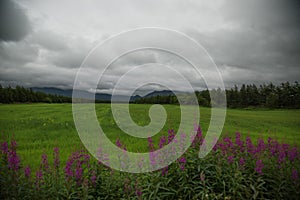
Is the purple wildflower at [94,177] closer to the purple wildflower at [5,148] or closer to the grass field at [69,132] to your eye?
the purple wildflower at [5,148]

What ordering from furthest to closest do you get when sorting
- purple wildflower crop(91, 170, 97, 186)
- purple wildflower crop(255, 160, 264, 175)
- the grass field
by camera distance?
the grass field < purple wildflower crop(91, 170, 97, 186) < purple wildflower crop(255, 160, 264, 175)

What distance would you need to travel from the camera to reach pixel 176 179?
13.2ft

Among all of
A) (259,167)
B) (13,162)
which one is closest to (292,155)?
(259,167)

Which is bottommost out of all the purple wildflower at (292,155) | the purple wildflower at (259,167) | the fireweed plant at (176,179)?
the fireweed plant at (176,179)

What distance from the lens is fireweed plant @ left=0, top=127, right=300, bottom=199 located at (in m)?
3.70

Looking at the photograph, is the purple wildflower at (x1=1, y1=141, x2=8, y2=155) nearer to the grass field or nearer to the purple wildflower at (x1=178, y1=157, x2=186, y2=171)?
the grass field

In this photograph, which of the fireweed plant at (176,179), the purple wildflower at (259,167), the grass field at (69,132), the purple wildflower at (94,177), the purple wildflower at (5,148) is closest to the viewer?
the fireweed plant at (176,179)

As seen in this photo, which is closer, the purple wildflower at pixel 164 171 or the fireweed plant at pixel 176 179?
the fireweed plant at pixel 176 179

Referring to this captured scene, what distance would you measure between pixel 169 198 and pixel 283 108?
6.86 m

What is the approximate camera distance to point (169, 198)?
3861mm

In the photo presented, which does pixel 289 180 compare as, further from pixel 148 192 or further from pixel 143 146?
pixel 143 146

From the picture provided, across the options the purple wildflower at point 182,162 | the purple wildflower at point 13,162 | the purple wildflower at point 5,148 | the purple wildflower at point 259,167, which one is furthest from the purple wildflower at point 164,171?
the purple wildflower at point 5,148

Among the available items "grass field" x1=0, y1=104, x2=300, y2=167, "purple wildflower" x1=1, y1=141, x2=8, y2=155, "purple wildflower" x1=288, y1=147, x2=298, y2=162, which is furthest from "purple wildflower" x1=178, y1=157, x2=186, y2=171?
"purple wildflower" x1=1, y1=141, x2=8, y2=155

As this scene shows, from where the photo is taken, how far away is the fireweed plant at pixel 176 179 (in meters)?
3.70
